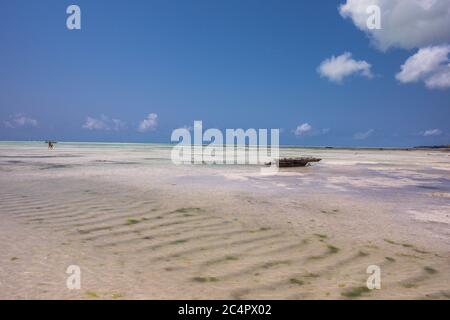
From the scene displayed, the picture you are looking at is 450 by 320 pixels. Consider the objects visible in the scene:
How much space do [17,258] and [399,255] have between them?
5.57 m

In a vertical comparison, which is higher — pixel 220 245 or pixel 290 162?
pixel 290 162

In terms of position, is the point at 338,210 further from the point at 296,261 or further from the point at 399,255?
the point at 296,261

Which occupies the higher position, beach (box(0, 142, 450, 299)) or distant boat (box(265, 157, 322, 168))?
distant boat (box(265, 157, 322, 168))

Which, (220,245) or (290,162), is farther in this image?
(290,162)

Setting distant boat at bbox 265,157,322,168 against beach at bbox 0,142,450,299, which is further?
distant boat at bbox 265,157,322,168

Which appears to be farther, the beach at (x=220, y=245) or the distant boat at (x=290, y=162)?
the distant boat at (x=290, y=162)

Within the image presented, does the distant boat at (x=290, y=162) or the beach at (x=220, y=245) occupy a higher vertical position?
the distant boat at (x=290, y=162)
